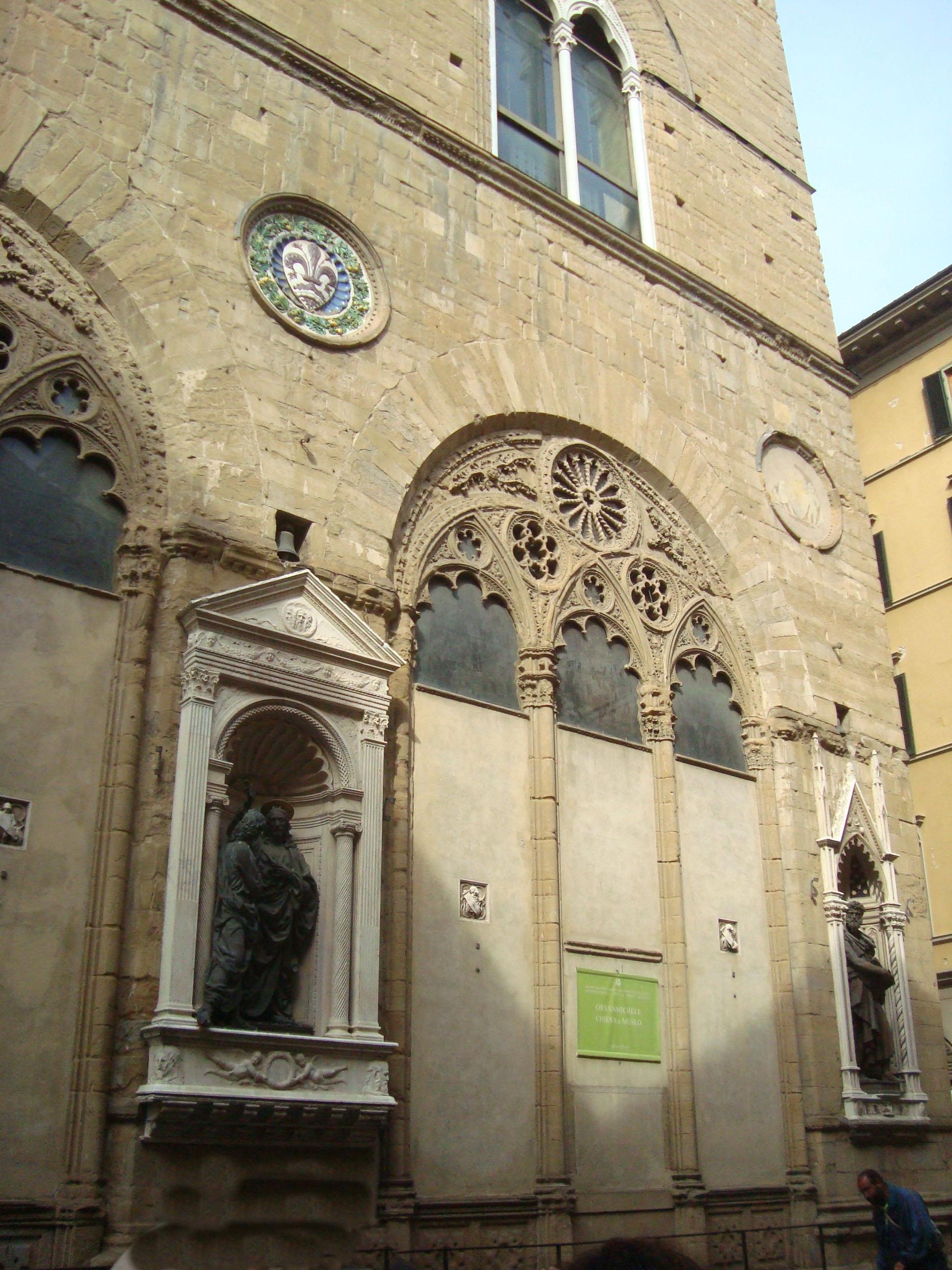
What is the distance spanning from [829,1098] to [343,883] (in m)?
6.13

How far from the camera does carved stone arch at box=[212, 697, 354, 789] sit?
361 inches

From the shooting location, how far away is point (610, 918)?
11844 mm

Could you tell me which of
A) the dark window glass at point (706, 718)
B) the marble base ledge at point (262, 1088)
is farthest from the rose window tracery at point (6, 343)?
the dark window glass at point (706, 718)

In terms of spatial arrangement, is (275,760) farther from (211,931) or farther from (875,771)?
(875,771)

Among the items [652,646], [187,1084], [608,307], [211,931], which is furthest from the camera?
[608,307]

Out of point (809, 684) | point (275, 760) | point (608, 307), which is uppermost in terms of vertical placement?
point (608, 307)

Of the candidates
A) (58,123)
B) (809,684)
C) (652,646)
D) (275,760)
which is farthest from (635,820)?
(58,123)

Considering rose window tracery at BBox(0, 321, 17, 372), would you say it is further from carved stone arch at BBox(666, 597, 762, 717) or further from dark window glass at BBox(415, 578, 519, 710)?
carved stone arch at BBox(666, 597, 762, 717)

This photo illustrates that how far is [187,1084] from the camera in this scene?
26.2ft

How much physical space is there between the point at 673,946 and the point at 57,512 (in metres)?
6.86

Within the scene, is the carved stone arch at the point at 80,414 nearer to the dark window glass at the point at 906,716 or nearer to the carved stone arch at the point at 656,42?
the carved stone arch at the point at 656,42

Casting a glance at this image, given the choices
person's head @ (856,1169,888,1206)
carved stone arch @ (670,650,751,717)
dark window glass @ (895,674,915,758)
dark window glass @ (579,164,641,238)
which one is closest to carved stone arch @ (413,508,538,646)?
carved stone arch @ (670,650,751,717)

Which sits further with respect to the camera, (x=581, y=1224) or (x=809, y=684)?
(x=809, y=684)

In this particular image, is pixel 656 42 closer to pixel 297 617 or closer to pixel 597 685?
pixel 597 685
